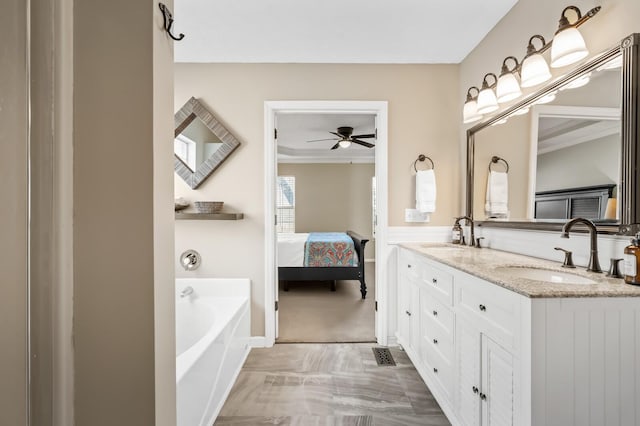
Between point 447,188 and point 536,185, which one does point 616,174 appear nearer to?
point 536,185

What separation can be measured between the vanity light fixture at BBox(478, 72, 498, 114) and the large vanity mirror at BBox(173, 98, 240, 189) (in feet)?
6.26

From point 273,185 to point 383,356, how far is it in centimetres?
168

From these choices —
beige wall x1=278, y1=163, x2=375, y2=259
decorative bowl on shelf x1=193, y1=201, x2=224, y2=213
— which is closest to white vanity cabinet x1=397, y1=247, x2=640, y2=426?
decorative bowl on shelf x1=193, y1=201, x2=224, y2=213

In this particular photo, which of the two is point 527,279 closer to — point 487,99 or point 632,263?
point 632,263

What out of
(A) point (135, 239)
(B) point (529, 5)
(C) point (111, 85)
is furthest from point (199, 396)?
(B) point (529, 5)

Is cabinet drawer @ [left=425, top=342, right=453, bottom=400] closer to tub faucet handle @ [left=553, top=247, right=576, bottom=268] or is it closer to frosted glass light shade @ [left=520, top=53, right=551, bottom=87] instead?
tub faucet handle @ [left=553, top=247, right=576, bottom=268]

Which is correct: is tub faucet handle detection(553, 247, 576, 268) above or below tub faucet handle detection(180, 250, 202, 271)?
above

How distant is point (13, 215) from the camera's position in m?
0.61

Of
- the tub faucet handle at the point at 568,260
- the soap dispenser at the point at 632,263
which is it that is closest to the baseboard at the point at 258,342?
the tub faucet handle at the point at 568,260

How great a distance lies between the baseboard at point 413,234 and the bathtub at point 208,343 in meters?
1.32

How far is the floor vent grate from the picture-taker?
7.88ft

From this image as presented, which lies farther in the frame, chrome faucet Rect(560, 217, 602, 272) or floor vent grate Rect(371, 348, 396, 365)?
floor vent grate Rect(371, 348, 396, 365)

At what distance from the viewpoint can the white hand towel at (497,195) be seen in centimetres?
212

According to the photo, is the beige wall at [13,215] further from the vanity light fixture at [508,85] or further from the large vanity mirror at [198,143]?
the vanity light fixture at [508,85]
